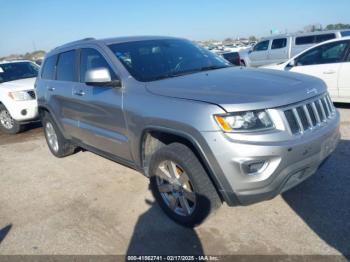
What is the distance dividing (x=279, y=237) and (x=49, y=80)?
4.09 m

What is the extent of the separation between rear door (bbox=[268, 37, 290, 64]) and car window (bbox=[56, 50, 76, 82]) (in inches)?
446

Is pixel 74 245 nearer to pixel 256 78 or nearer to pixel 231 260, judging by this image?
pixel 231 260

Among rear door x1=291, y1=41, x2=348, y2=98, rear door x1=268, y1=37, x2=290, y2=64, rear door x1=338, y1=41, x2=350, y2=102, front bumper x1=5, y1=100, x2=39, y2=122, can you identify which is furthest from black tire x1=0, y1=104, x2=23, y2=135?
rear door x1=268, y1=37, x2=290, y2=64

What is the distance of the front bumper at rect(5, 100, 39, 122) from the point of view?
728 centimetres

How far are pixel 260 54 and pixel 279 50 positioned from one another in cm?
108

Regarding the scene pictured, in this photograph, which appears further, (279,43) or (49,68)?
(279,43)

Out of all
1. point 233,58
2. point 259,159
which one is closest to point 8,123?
point 259,159

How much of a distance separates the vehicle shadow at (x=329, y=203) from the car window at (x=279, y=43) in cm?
1120

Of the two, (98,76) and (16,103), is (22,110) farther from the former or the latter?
(98,76)

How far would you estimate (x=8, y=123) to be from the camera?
793cm

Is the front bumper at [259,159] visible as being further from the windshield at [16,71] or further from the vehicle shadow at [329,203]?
the windshield at [16,71]

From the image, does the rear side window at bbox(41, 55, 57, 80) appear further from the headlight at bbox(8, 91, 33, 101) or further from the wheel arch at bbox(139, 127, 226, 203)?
the wheel arch at bbox(139, 127, 226, 203)

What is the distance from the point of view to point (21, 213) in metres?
3.92

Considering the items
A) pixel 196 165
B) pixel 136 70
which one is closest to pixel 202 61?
pixel 136 70
